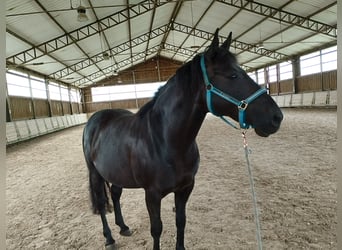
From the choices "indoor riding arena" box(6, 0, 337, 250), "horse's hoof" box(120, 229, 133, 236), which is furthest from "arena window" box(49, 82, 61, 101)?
"horse's hoof" box(120, 229, 133, 236)

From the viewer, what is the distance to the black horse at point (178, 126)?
152 cm

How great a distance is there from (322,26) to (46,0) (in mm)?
14644

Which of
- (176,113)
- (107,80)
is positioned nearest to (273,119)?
(176,113)

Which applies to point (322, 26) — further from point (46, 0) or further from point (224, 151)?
point (46, 0)

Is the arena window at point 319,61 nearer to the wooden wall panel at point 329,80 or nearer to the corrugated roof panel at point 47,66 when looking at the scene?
the wooden wall panel at point 329,80

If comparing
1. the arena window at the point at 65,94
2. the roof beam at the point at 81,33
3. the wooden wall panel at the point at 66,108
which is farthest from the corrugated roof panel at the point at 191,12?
the wooden wall panel at the point at 66,108

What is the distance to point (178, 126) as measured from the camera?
1.83 meters

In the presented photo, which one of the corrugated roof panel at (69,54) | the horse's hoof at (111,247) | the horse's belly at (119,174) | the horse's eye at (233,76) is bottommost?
the horse's hoof at (111,247)

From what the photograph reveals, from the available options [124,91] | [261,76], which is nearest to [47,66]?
[124,91]

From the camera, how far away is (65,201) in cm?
391

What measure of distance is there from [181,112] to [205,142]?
638cm

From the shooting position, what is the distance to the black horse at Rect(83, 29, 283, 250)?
5.00 ft

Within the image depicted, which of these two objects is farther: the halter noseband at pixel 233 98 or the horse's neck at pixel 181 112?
the horse's neck at pixel 181 112

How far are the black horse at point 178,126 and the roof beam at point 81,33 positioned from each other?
12482 millimetres
